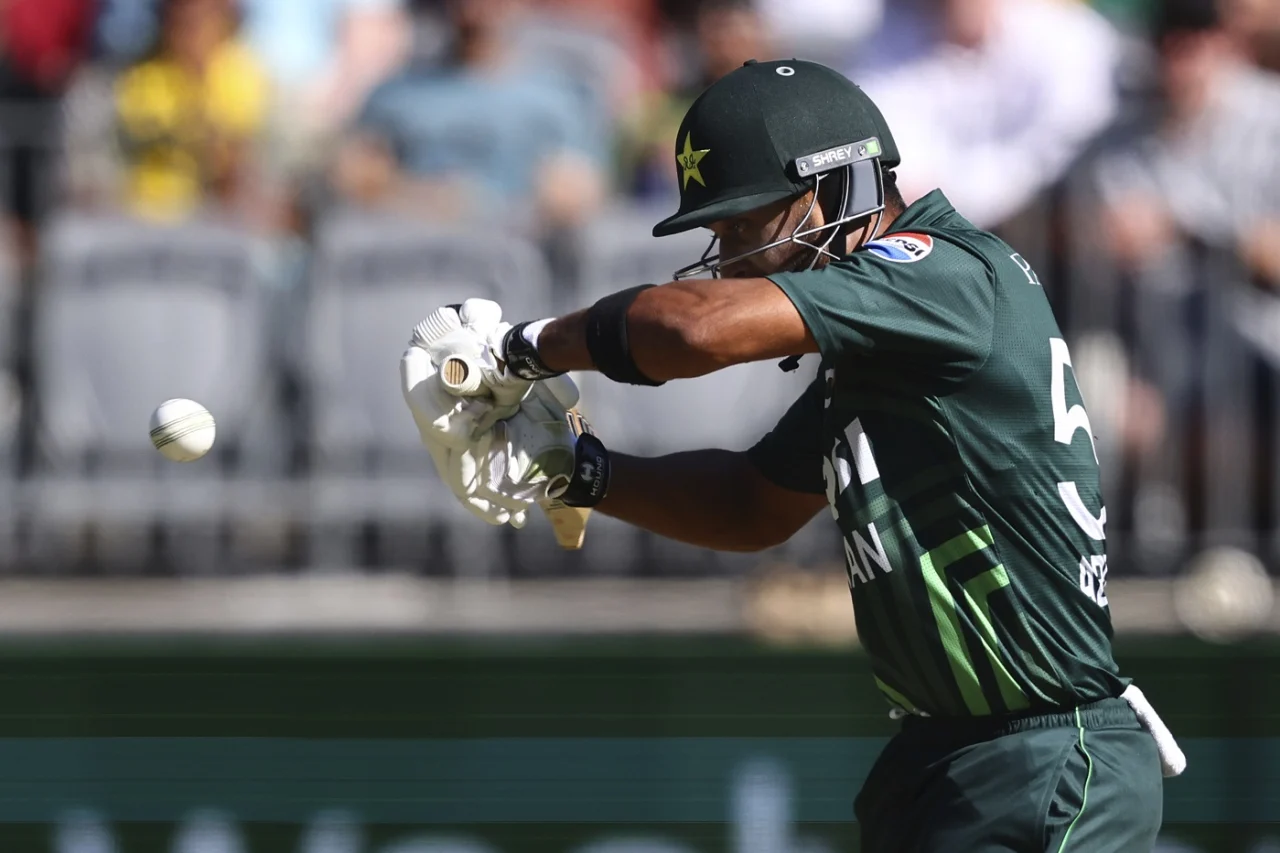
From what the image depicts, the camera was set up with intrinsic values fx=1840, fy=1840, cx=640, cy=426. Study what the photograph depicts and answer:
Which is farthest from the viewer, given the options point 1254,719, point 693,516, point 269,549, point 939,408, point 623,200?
point 623,200

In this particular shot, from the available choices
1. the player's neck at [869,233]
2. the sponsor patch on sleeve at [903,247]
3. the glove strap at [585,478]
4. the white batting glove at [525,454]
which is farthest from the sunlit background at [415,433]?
the sponsor patch on sleeve at [903,247]

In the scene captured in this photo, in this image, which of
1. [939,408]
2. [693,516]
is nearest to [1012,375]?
[939,408]

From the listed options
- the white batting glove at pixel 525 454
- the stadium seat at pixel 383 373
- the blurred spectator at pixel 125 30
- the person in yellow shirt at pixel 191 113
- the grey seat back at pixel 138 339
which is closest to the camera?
the white batting glove at pixel 525 454

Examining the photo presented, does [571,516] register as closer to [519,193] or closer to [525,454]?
[525,454]

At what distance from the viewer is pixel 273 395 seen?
6.84 meters

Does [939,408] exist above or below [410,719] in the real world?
above

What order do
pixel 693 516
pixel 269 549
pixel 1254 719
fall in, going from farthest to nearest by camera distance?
pixel 269 549 < pixel 1254 719 < pixel 693 516

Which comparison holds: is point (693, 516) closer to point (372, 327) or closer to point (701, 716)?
point (701, 716)

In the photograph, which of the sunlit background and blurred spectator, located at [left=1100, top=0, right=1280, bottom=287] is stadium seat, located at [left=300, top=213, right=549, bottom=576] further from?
blurred spectator, located at [left=1100, top=0, right=1280, bottom=287]

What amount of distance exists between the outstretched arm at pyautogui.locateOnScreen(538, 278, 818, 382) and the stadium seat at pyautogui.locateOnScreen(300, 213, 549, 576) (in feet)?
11.2

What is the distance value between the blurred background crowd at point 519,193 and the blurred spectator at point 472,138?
0.04 feet

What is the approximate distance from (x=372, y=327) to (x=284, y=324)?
1.09 feet

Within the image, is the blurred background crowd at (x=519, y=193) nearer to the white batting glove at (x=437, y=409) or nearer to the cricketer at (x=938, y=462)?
the white batting glove at (x=437, y=409)

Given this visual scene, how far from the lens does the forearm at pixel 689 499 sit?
4277 mm
